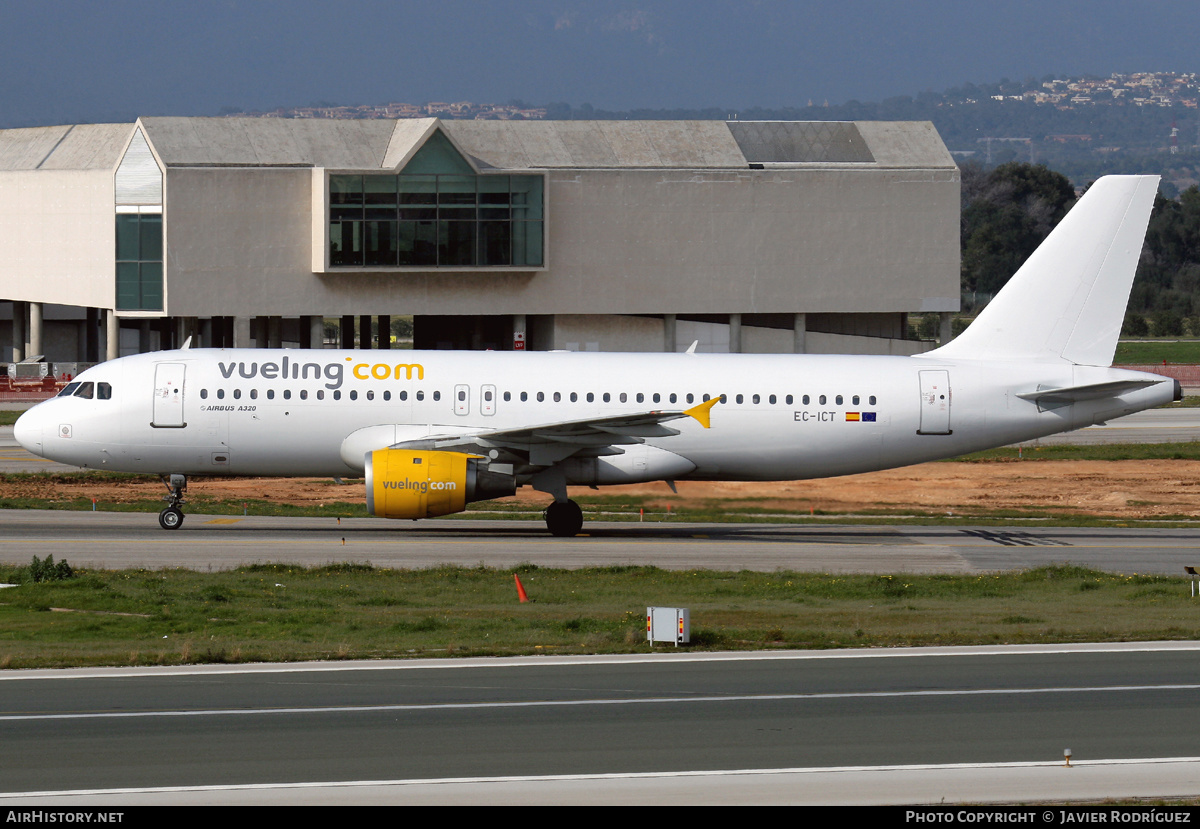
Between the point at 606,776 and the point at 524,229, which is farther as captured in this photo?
the point at 524,229

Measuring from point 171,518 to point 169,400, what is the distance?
2.86m

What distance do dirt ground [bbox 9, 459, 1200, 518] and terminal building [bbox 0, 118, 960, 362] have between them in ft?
105

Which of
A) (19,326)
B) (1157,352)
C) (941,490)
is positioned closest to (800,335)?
(941,490)

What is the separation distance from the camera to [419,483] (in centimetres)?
3134

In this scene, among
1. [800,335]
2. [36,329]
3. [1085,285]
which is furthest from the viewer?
[36,329]

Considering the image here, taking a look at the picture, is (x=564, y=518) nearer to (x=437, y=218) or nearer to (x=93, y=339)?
(x=437, y=218)

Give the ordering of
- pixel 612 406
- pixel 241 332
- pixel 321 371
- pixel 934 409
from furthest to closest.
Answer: pixel 241 332 → pixel 934 409 → pixel 612 406 → pixel 321 371

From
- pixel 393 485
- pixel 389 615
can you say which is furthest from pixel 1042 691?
pixel 393 485

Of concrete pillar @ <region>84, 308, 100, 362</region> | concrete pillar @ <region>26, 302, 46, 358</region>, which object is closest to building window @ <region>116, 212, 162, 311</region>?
concrete pillar @ <region>26, 302, 46, 358</region>

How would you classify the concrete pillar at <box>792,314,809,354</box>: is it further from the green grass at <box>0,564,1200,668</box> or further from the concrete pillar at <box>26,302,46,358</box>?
the green grass at <box>0,564,1200,668</box>

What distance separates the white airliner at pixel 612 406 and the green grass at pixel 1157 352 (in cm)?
6643

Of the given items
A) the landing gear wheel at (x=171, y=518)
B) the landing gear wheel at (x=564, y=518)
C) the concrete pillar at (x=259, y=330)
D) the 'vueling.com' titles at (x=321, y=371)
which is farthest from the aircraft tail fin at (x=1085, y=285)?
the concrete pillar at (x=259, y=330)

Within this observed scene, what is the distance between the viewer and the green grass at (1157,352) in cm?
10638
